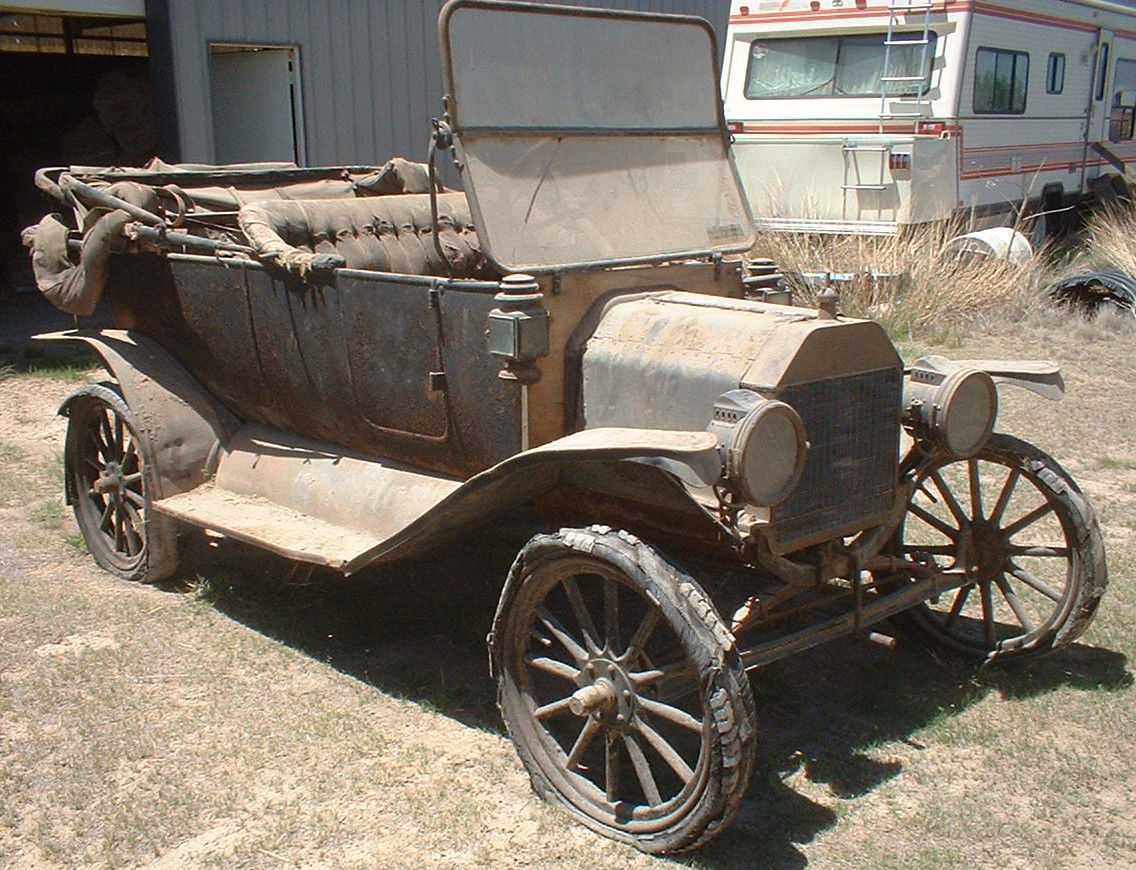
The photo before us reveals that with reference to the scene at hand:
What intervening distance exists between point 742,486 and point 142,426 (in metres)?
2.53

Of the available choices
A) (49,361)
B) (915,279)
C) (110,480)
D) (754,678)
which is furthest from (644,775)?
(915,279)

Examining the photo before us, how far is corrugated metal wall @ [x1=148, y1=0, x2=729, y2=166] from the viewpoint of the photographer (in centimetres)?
927

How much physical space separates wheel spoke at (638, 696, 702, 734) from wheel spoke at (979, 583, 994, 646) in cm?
142

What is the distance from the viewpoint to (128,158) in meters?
11.9

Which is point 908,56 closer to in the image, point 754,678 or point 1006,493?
point 1006,493

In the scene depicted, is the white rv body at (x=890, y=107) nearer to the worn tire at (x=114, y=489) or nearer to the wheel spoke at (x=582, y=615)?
the worn tire at (x=114, y=489)

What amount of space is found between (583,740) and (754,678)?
40.0 inches

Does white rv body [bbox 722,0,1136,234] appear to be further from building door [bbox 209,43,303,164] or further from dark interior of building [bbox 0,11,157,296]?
dark interior of building [bbox 0,11,157,296]

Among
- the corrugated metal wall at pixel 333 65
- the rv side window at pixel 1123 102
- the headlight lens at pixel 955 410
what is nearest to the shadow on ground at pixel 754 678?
the headlight lens at pixel 955 410

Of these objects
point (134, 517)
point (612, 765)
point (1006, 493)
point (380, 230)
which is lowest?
point (612, 765)

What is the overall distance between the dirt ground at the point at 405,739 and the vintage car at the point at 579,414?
0.19 metres

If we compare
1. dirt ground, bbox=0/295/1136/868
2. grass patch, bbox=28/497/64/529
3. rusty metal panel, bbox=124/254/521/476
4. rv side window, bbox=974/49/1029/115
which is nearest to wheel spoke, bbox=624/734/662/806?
dirt ground, bbox=0/295/1136/868

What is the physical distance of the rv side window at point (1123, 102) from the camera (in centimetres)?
1388

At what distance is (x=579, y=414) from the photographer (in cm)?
353
